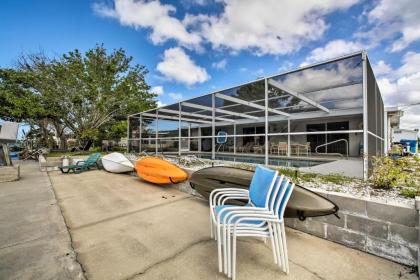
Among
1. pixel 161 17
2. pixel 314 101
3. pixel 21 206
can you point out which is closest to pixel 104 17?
pixel 161 17

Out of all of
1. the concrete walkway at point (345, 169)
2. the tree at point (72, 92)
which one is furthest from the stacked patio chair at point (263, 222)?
the tree at point (72, 92)

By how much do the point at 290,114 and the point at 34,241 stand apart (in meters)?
10.6

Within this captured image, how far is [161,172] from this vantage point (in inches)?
189

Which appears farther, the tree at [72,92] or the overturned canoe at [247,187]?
the tree at [72,92]

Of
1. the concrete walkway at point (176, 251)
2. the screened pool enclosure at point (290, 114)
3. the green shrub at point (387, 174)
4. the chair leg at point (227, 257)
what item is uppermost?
the screened pool enclosure at point (290, 114)

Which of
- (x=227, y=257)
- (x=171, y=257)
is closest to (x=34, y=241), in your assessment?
(x=171, y=257)

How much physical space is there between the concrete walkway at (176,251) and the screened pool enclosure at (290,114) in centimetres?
187

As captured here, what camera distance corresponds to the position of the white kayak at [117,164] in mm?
6711

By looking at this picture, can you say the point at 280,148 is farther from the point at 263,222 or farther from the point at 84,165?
the point at 84,165

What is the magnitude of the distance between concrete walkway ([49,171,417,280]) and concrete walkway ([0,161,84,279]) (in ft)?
0.41

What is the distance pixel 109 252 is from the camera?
2129 mm

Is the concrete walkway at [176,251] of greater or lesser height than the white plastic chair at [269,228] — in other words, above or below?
below

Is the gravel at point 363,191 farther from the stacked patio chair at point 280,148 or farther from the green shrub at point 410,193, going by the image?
the stacked patio chair at point 280,148

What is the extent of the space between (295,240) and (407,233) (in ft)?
3.59
